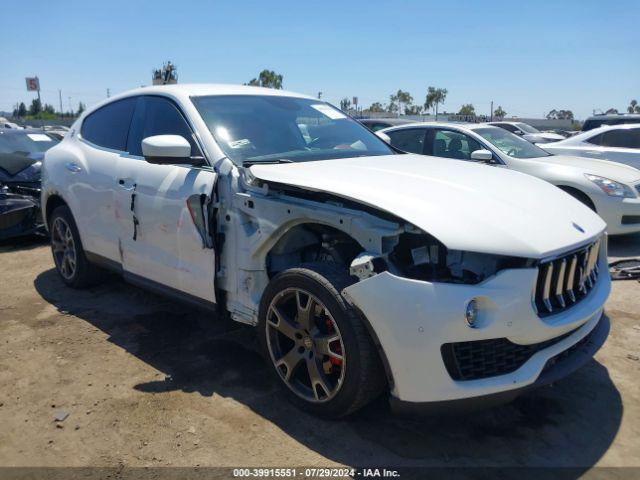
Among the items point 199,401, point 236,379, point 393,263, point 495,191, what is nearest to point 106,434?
point 199,401

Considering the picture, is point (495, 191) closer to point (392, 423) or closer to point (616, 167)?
point (392, 423)

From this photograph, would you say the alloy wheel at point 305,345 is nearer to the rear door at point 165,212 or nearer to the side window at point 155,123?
the rear door at point 165,212

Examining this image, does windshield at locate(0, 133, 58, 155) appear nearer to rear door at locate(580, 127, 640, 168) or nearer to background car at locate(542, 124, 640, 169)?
background car at locate(542, 124, 640, 169)

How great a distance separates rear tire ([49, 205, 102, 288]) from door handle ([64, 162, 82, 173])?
1.28 ft

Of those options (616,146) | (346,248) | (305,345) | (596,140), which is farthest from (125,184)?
(616,146)

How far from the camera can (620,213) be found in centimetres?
646

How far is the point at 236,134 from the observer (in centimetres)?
366

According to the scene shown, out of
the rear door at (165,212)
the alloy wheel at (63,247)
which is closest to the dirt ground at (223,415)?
the rear door at (165,212)

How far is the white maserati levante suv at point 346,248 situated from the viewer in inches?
96.6

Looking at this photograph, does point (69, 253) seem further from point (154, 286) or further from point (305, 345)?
point (305, 345)

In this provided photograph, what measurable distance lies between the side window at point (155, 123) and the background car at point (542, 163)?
274 centimetres

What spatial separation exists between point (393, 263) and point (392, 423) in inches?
35.5

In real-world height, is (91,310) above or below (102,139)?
below

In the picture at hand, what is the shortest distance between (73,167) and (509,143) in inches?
223
